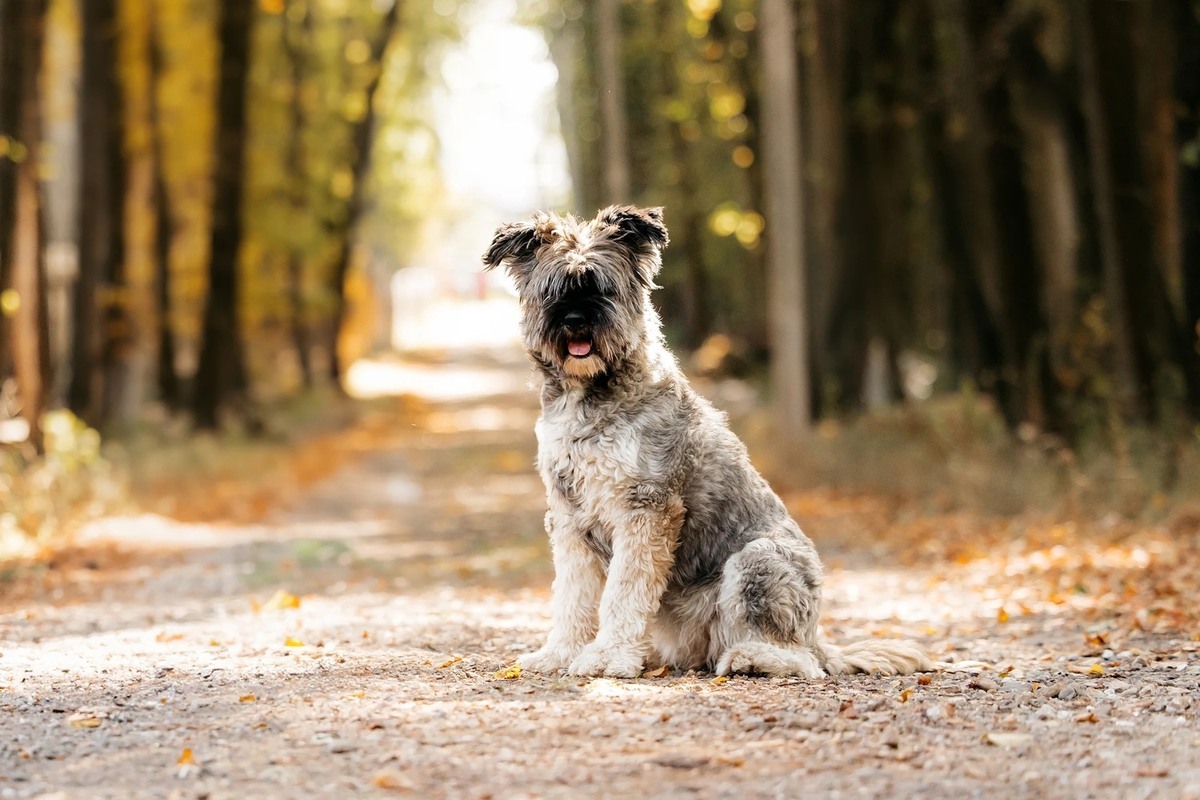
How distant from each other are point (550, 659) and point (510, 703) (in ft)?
2.96

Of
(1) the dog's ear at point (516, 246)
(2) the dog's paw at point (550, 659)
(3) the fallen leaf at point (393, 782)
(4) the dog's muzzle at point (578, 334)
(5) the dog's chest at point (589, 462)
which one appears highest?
(1) the dog's ear at point (516, 246)

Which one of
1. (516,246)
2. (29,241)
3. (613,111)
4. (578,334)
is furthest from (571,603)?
(613,111)

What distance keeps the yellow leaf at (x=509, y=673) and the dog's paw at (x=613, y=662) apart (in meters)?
0.36

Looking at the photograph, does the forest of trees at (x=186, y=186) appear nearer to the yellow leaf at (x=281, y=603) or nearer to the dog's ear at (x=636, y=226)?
the yellow leaf at (x=281, y=603)

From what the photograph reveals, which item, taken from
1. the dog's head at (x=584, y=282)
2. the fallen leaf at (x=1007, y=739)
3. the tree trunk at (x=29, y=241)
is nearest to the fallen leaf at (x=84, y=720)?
the dog's head at (x=584, y=282)

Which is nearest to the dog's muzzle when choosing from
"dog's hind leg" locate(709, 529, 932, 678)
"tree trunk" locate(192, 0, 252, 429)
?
"dog's hind leg" locate(709, 529, 932, 678)

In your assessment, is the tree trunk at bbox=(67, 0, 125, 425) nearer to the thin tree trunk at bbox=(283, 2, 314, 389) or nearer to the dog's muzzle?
the thin tree trunk at bbox=(283, 2, 314, 389)

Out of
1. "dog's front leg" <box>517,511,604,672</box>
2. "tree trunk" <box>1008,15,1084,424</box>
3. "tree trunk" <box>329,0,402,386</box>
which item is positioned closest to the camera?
A: "dog's front leg" <box>517,511,604,672</box>

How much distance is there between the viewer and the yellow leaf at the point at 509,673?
7.11 m

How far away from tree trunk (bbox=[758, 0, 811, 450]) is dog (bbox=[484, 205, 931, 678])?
11.6 meters

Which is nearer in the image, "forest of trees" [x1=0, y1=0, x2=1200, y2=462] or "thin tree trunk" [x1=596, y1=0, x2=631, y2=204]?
"forest of trees" [x1=0, y1=0, x2=1200, y2=462]

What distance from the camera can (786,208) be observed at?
18812mm

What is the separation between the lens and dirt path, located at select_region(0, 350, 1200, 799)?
525 cm

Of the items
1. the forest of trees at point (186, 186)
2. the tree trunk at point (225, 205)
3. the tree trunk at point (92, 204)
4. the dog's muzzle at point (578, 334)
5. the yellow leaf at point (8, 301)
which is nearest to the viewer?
the dog's muzzle at point (578, 334)
